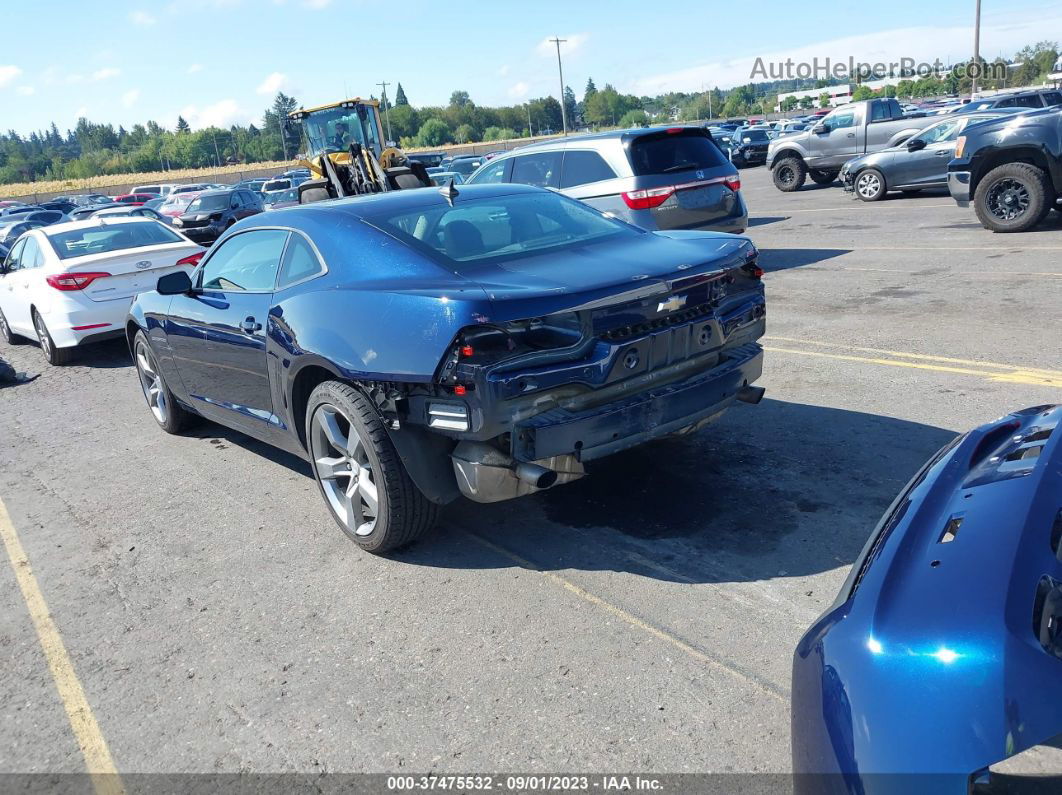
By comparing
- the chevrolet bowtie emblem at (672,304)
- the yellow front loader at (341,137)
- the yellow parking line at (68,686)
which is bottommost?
the yellow parking line at (68,686)

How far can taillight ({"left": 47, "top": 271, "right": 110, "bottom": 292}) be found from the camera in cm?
943

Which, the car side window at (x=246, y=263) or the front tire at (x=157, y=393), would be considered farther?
the front tire at (x=157, y=393)

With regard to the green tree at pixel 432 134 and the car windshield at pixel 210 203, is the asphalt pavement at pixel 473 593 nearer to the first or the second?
the car windshield at pixel 210 203

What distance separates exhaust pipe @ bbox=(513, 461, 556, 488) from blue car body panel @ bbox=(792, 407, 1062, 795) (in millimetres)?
1677

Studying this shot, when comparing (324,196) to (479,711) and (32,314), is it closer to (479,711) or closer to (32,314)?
(32,314)

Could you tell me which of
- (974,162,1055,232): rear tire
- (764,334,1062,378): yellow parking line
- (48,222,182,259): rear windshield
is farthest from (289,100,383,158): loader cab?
(764,334,1062,378): yellow parking line

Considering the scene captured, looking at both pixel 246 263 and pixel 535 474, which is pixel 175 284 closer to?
pixel 246 263

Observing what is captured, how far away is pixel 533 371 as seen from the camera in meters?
3.64

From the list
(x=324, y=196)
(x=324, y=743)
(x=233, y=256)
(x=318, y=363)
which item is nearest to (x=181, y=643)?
(x=324, y=743)

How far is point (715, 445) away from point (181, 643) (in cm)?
304

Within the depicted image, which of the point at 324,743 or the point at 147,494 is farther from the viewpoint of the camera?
the point at 147,494

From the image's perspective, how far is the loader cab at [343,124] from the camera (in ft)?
72.7

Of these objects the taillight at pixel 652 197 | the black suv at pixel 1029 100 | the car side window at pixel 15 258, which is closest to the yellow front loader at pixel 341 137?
the car side window at pixel 15 258

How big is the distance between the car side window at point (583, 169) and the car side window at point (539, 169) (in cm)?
12
